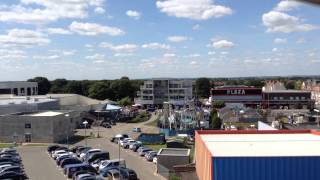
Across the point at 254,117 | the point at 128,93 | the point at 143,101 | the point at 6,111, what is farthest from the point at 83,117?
the point at 128,93

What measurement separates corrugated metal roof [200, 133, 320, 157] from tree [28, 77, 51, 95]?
75255mm

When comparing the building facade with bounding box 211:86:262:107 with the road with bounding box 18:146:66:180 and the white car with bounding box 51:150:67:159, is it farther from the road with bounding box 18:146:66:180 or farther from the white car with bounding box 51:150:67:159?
the white car with bounding box 51:150:67:159

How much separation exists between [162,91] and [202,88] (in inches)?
848

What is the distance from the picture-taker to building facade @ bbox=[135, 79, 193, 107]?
3132 inches

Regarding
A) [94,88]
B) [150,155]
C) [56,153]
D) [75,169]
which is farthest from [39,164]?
[94,88]

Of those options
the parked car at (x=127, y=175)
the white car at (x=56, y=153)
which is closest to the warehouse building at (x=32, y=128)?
the white car at (x=56, y=153)

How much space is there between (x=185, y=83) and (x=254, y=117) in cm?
3540

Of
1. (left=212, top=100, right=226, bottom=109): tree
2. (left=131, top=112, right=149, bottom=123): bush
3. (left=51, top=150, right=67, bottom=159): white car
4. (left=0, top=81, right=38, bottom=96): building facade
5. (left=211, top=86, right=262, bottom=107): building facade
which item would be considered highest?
(left=0, top=81, right=38, bottom=96): building facade

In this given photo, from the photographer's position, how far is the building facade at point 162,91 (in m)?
79.6

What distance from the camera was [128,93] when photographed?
284 ft

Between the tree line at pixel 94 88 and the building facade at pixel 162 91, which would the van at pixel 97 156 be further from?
the building facade at pixel 162 91

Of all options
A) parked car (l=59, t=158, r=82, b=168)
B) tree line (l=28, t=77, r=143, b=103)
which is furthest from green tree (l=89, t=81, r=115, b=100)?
parked car (l=59, t=158, r=82, b=168)

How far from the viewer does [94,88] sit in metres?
81.1

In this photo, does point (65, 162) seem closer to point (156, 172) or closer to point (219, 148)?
point (156, 172)
